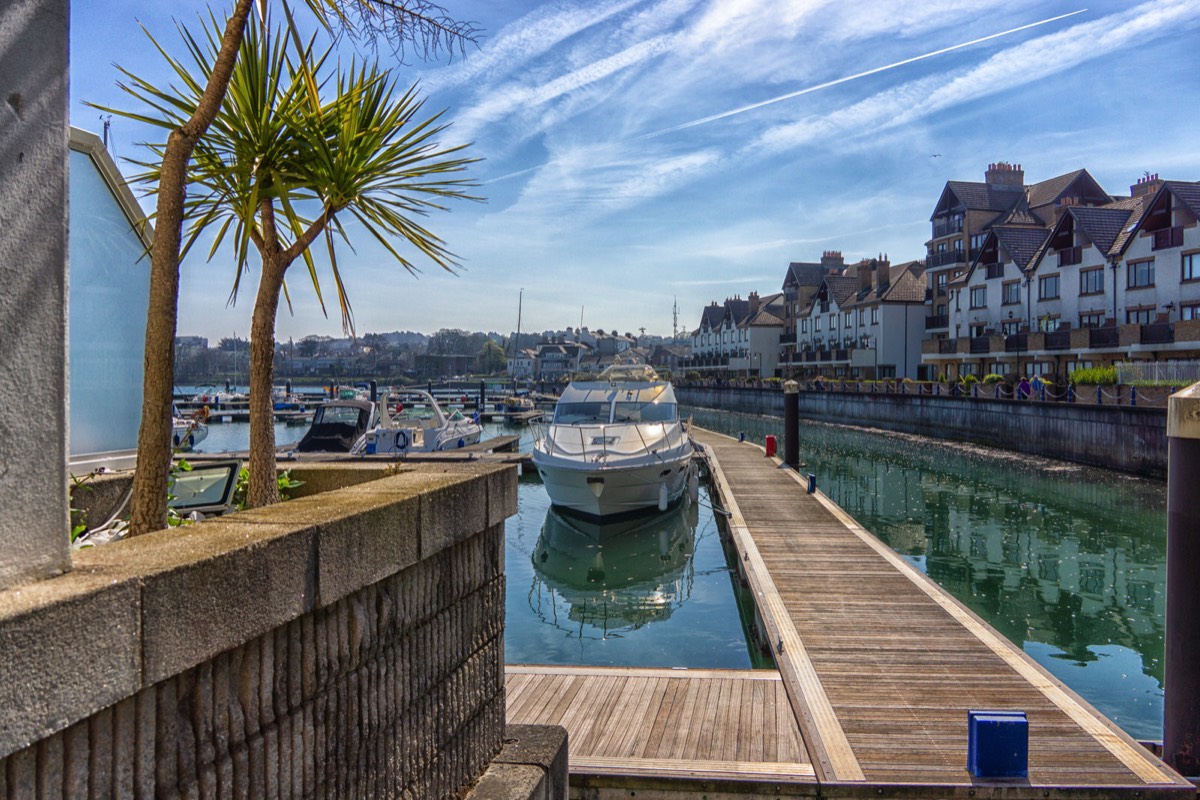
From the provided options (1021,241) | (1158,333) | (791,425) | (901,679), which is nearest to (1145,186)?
(1021,241)

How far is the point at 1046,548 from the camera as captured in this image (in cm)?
2222

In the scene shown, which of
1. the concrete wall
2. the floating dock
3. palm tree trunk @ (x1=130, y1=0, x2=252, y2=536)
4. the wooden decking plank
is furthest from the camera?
the wooden decking plank

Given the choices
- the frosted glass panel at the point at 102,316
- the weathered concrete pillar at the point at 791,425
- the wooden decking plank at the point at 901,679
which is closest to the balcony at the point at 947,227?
the weathered concrete pillar at the point at 791,425

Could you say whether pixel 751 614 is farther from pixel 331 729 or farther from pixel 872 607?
pixel 331 729

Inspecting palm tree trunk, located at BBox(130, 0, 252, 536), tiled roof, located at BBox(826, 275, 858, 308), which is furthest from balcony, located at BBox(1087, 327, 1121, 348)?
palm tree trunk, located at BBox(130, 0, 252, 536)

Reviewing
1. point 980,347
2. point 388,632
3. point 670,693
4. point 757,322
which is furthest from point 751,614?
point 757,322

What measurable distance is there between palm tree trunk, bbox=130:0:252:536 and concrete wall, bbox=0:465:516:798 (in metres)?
0.71

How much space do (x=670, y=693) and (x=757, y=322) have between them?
103 m

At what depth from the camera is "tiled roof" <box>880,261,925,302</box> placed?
7912 centimetres

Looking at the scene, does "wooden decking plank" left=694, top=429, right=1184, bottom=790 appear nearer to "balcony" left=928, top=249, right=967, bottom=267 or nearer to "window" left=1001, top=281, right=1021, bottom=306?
"window" left=1001, top=281, right=1021, bottom=306

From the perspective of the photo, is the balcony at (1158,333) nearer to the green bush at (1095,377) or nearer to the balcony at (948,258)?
the green bush at (1095,377)

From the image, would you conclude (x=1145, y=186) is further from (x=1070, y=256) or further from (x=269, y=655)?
(x=269, y=655)

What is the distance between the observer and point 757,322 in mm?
109938

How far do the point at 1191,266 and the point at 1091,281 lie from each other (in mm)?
8891
